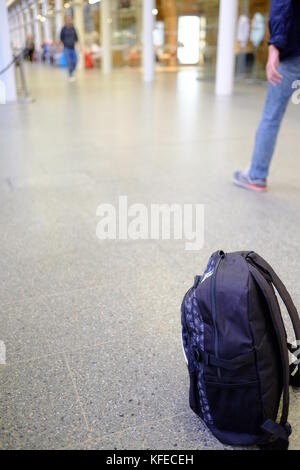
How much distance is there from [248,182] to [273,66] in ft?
3.09

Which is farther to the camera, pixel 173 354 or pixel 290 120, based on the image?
pixel 290 120

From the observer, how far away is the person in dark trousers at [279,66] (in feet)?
9.33

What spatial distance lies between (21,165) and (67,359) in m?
3.13

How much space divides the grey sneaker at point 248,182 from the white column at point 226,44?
7162 mm

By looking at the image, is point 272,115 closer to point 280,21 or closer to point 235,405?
point 280,21

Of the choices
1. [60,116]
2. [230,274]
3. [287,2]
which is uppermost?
[287,2]

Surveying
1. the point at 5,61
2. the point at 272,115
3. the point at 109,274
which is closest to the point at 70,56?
the point at 5,61

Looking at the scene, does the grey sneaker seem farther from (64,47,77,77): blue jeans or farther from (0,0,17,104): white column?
(64,47,77,77): blue jeans

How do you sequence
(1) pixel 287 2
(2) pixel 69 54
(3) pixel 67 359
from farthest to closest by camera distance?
(2) pixel 69 54
(1) pixel 287 2
(3) pixel 67 359

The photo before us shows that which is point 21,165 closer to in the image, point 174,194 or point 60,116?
point 174,194

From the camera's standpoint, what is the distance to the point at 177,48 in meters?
23.3

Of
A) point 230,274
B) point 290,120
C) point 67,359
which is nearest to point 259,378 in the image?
point 230,274

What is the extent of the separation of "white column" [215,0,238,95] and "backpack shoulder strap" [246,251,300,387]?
31.1 feet

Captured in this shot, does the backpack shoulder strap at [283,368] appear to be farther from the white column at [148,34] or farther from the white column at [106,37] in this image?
the white column at [106,37]
